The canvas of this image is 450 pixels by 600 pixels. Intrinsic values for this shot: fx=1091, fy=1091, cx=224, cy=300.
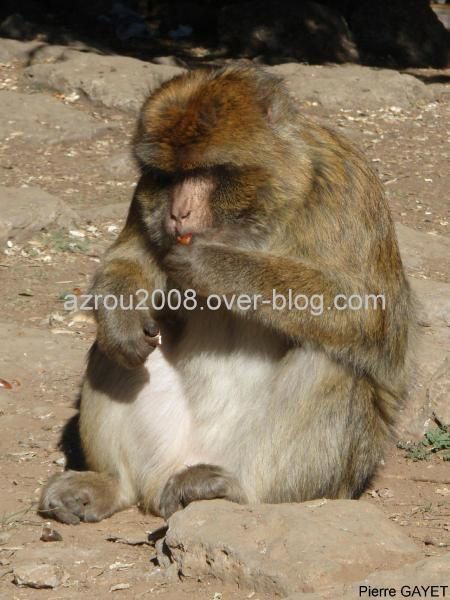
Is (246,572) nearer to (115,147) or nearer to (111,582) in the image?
(111,582)

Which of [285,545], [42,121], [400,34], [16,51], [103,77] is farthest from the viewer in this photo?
[400,34]

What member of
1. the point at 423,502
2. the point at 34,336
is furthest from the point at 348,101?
the point at 423,502

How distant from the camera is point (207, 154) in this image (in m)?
3.35

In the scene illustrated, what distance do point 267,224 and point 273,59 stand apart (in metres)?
8.13

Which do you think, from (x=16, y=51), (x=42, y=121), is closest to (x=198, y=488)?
(x=42, y=121)

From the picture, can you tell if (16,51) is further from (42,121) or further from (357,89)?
(357,89)

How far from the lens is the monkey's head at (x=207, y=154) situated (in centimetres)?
338

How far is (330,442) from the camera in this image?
140 inches

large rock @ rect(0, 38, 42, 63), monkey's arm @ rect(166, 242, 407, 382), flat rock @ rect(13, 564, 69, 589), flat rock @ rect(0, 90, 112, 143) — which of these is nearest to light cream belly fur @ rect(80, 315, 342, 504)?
monkey's arm @ rect(166, 242, 407, 382)

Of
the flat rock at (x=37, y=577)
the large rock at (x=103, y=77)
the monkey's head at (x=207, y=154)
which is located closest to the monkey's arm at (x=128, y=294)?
the monkey's head at (x=207, y=154)

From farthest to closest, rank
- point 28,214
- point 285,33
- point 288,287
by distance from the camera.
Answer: point 285,33
point 28,214
point 288,287

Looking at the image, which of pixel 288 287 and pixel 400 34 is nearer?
pixel 288 287

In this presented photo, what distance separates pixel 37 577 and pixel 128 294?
109cm

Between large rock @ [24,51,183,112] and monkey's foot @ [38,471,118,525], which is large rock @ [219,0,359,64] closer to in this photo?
large rock @ [24,51,183,112]
